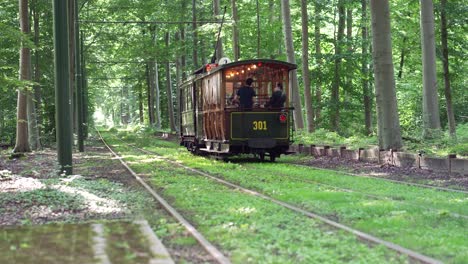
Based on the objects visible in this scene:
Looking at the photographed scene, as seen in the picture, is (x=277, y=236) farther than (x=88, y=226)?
No

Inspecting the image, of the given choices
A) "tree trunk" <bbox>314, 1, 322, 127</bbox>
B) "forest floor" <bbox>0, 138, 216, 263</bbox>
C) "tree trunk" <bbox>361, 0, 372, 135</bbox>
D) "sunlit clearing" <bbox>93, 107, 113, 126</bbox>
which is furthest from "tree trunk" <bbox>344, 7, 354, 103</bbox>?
"sunlit clearing" <bbox>93, 107, 113, 126</bbox>

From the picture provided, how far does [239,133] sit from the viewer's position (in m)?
18.0

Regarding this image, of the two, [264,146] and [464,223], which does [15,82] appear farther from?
[464,223]

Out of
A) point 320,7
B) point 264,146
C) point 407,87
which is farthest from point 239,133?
point 407,87

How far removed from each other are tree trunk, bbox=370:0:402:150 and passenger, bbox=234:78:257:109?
13.1ft

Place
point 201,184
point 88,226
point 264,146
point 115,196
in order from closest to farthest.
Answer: point 88,226
point 115,196
point 201,184
point 264,146

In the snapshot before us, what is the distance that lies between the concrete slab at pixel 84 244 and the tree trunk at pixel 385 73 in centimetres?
1083

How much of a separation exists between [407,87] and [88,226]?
102 feet

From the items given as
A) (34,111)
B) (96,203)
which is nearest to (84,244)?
(96,203)

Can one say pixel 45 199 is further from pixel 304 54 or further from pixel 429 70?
pixel 304 54

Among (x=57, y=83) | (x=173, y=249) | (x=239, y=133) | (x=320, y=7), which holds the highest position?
(x=320, y=7)

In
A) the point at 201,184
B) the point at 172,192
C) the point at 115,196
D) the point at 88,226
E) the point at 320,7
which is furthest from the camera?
the point at 320,7

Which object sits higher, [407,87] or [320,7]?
[320,7]

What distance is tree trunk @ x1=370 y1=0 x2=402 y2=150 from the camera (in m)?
16.5
